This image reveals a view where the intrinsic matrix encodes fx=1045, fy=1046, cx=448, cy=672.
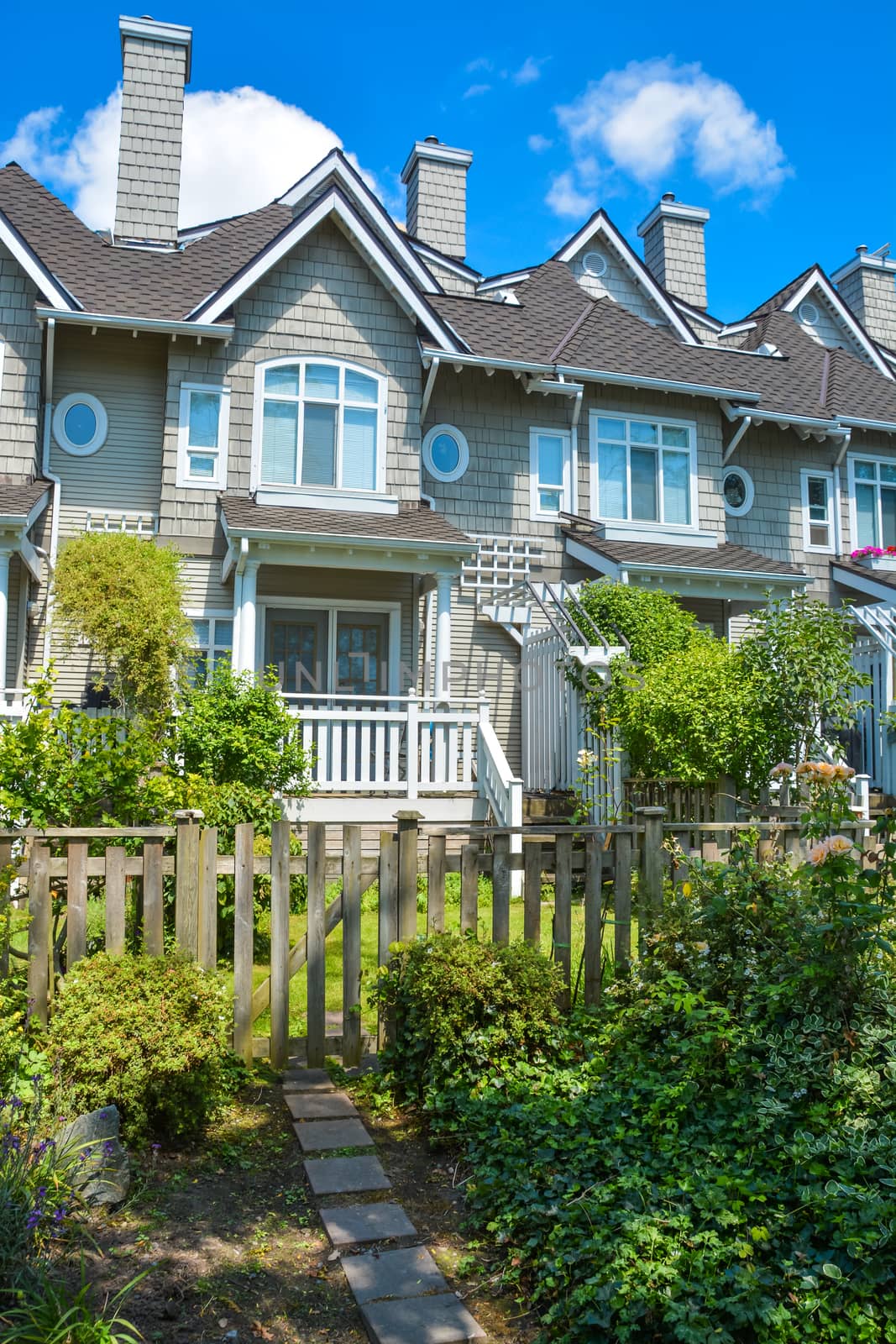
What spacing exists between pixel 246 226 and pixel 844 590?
12.7 meters

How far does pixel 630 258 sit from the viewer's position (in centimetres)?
2144

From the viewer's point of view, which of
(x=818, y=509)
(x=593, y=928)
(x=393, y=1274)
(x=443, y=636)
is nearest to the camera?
(x=393, y=1274)

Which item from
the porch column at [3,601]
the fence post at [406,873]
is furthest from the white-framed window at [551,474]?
the fence post at [406,873]

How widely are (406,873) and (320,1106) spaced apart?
130 cm

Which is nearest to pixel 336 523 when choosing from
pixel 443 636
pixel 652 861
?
pixel 443 636

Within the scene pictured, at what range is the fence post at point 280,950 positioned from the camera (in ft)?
18.8

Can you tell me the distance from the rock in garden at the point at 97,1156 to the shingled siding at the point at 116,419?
1209 centimetres

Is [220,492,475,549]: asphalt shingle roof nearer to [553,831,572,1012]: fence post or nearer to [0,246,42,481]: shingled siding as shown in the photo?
[0,246,42,481]: shingled siding

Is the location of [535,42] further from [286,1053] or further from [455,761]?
[286,1053]

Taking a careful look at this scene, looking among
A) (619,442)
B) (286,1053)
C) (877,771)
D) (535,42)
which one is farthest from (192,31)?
(286,1053)

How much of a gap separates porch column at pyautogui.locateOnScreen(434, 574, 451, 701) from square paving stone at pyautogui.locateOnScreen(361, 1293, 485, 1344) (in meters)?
11.1

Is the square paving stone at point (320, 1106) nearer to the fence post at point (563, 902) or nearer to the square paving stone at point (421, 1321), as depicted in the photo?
the fence post at point (563, 902)

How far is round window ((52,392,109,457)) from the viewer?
15297 mm

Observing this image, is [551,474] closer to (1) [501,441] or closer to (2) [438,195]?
(1) [501,441]
